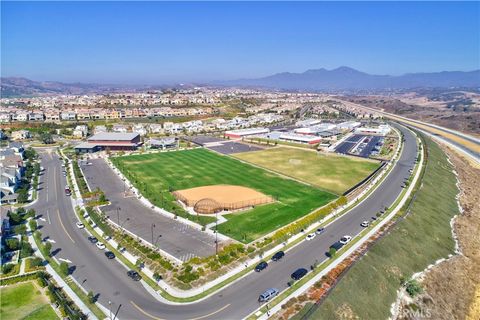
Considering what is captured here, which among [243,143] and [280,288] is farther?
[243,143]

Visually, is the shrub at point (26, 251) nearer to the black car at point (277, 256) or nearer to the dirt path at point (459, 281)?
the black car at point (277, 256)

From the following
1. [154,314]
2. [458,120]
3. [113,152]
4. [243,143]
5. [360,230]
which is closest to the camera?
[154,314]

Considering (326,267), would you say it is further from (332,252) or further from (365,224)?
(365,224)

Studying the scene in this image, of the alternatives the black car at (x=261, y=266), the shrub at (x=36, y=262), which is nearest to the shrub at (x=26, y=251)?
the shrub at (x=36, y=262)

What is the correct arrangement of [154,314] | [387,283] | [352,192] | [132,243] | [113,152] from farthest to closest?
[113,152] < [352,192] < [132,243] < [387,283] < [154,314]

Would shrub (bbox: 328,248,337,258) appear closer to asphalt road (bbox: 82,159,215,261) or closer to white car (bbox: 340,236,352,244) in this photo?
white car (bbox: 340,236,352,244)

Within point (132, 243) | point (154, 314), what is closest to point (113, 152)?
point (132, 243)

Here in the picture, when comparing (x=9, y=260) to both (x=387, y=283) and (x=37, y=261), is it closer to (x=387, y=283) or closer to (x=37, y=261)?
(x=37, y=261)
